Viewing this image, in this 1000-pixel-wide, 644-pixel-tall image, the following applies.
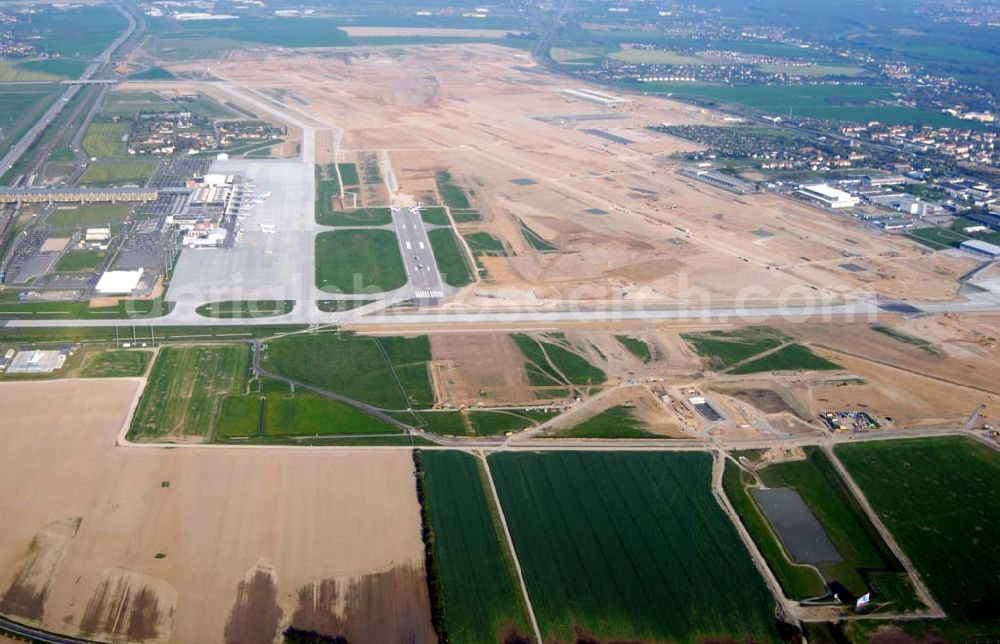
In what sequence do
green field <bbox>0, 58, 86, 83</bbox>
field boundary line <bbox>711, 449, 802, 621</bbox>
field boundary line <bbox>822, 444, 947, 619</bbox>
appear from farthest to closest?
green field <bbox>0, 58, 86, 83</bbox>
field boundary line <bbox>822, 444, 947, 619</bbox>
field boundary line <bbox>711, 449, 802, 621</bbox>

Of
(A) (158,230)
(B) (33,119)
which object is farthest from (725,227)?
(B) (33,119)

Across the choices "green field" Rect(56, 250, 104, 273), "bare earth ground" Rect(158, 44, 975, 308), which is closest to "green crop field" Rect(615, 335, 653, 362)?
"bare earth ground" Rect(158, 44, 975, 308)

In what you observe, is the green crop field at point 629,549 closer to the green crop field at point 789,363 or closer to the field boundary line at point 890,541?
the field boundary line at point 890,541

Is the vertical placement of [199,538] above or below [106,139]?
above

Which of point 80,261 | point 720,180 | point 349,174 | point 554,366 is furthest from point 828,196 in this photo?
point 80,261

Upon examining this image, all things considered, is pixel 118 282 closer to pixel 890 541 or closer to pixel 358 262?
pixel 358 262

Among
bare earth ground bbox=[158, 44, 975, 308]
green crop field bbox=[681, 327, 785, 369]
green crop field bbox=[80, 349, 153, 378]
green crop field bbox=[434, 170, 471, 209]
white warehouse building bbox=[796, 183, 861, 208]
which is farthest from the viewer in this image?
white warehouse building bbox=[796, 183, 861, 208]

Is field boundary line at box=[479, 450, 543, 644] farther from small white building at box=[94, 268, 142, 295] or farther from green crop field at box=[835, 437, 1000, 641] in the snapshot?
small white building at box=[94, 268, 142, 295]

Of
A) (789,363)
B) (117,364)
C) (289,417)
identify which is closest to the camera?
(289,417)
